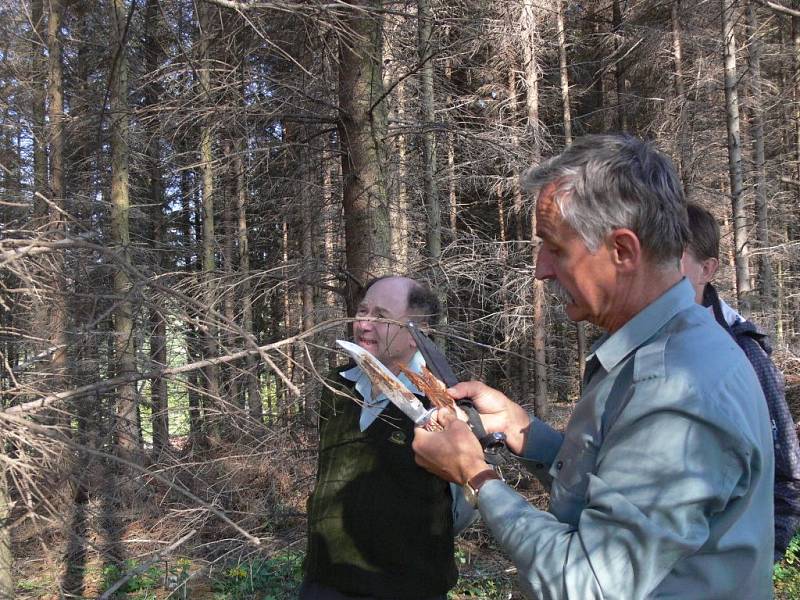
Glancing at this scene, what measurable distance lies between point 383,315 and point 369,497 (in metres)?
0.76

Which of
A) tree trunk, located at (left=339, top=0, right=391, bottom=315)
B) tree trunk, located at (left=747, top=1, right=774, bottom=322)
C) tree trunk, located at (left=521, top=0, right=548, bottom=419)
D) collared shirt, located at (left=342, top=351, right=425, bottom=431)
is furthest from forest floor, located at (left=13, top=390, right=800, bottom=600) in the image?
tree trunk, located at (left=747, top=1, right=774, bottom=322)

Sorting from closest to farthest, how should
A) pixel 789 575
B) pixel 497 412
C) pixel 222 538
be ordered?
pixel 497 412 → pixel 222 538 → pixel 789 575

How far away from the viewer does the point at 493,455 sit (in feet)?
5.24

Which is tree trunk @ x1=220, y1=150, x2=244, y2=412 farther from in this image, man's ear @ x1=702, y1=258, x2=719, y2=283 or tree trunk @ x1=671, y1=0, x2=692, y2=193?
tree trunk @ x1=671, y1=0, x2=692, y2=193

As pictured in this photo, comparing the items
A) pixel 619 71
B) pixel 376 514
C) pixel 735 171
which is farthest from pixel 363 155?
pixel 619 71

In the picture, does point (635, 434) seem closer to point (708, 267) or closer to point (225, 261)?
point (708, 267)

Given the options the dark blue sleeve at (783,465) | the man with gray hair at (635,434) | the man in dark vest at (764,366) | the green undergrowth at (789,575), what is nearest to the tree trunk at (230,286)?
the man with gray hair at (635,434)

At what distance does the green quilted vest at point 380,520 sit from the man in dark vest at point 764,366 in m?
1.20

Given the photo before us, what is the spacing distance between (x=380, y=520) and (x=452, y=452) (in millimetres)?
1059

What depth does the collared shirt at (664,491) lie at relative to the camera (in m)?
1.08

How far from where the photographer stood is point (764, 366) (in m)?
2.36

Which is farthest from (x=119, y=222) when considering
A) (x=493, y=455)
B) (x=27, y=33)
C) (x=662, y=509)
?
(x=662, y=509)

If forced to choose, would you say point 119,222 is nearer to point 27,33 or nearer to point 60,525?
point 27,33

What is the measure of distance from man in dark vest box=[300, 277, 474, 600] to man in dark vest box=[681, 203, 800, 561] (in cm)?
116
